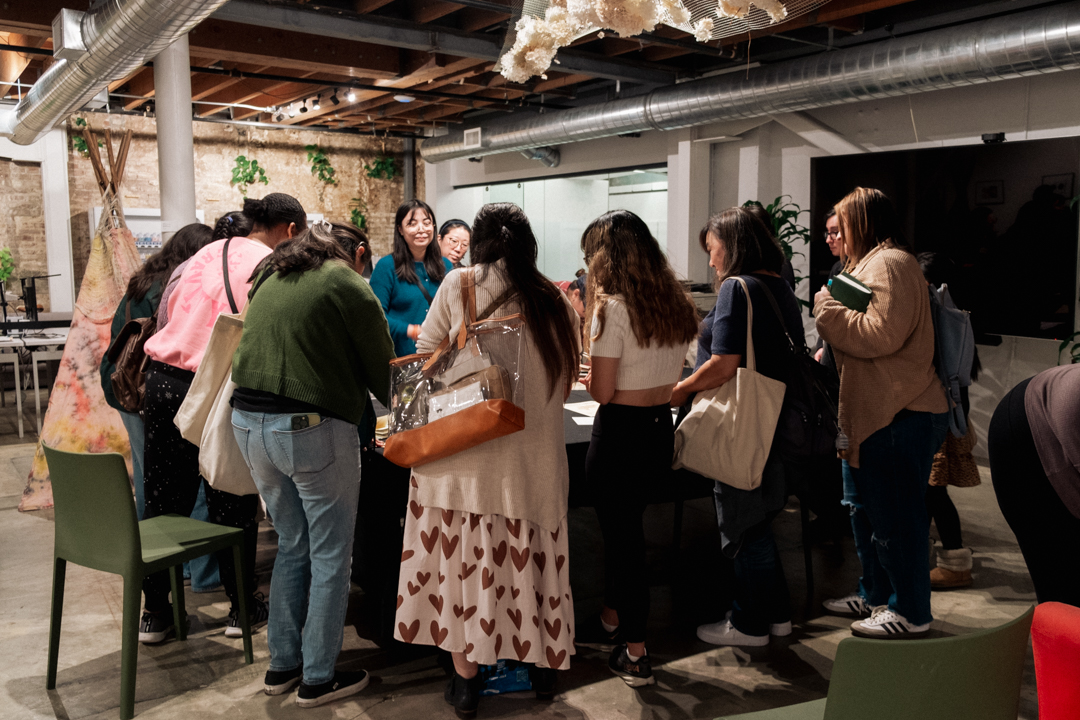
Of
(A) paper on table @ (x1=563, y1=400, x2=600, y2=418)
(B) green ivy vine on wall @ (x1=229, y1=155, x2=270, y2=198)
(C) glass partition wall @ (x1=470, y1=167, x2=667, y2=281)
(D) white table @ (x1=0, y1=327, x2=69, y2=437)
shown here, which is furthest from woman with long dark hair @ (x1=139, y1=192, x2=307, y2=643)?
(B) green ivy vine on wall @ (x1=229, y1=155, x2=270, y2=198)

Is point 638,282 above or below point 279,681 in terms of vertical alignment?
above

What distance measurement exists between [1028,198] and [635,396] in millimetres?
3889

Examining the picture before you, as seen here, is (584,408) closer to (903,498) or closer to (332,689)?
(903,498)

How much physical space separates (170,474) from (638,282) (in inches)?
72.1

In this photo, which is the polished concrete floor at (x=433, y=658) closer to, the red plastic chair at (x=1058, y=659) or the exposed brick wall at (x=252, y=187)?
the red plastic chair at (x=1058, y=659)

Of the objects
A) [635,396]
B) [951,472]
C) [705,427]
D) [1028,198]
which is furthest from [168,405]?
[1028,198]

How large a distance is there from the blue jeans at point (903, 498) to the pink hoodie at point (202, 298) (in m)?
2.18

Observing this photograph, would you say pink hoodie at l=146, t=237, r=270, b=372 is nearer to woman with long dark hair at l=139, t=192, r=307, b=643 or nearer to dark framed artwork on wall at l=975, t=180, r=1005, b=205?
woman with long dark hair at l=139, t=192, r=307, b=643

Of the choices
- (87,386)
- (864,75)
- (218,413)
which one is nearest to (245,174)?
(87,386)

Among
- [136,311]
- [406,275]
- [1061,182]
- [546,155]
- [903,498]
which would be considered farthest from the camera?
[546,155]

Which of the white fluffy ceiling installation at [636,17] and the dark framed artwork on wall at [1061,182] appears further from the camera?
the dark framed artwork on wall at [1061,182]

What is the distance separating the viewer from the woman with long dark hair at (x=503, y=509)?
2373 mm

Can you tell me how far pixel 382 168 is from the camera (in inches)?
461

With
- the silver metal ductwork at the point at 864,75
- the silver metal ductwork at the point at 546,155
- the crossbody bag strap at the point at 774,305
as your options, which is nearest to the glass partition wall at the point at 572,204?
the silver metal ductwork at the point at 546,155
